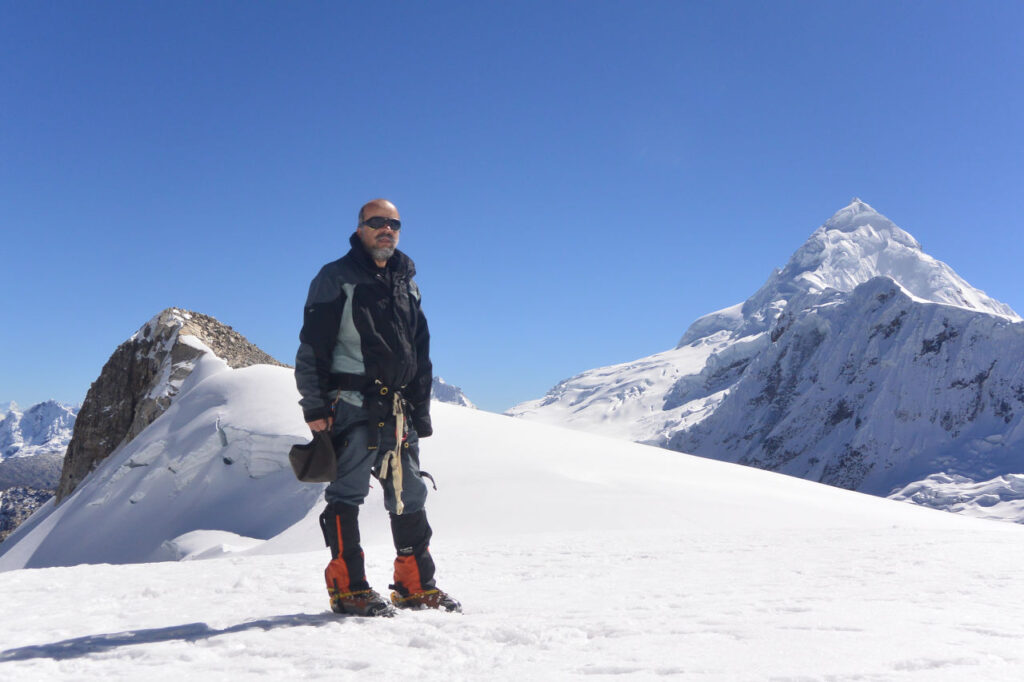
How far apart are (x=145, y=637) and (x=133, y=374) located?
20.5m

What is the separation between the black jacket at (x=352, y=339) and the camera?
4180 millimetres

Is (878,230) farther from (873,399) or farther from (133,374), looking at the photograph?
(133,374)

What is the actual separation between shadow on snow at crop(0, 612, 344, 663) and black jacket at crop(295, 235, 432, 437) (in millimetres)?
1134

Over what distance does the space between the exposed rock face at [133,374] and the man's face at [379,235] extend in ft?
54.9

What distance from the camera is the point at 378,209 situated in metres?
4.46

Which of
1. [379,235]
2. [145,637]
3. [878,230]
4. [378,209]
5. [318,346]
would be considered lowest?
[145,637]

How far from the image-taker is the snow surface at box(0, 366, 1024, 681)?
9.13 ft

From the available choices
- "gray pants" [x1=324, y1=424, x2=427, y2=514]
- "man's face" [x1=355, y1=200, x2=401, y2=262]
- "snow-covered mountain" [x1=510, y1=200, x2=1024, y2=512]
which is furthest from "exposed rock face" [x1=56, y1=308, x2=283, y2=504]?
"snow-covered mountain" [x1=510, y1=200, x2=1024, y2=512]

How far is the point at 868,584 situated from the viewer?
4.34 m

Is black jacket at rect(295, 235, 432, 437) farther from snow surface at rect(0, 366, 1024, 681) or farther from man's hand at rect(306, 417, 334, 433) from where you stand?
snow surface at rect(0, 366, 1024, 681)

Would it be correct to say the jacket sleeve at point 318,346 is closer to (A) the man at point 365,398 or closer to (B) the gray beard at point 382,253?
(A) the man at point 365,398

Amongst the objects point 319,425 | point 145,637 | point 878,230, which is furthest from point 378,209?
point 878,230

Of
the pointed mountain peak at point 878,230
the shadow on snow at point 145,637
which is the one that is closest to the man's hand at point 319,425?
the shadow on snow at point 145,637

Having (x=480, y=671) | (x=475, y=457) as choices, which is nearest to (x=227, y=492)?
(x=475, y=457)
